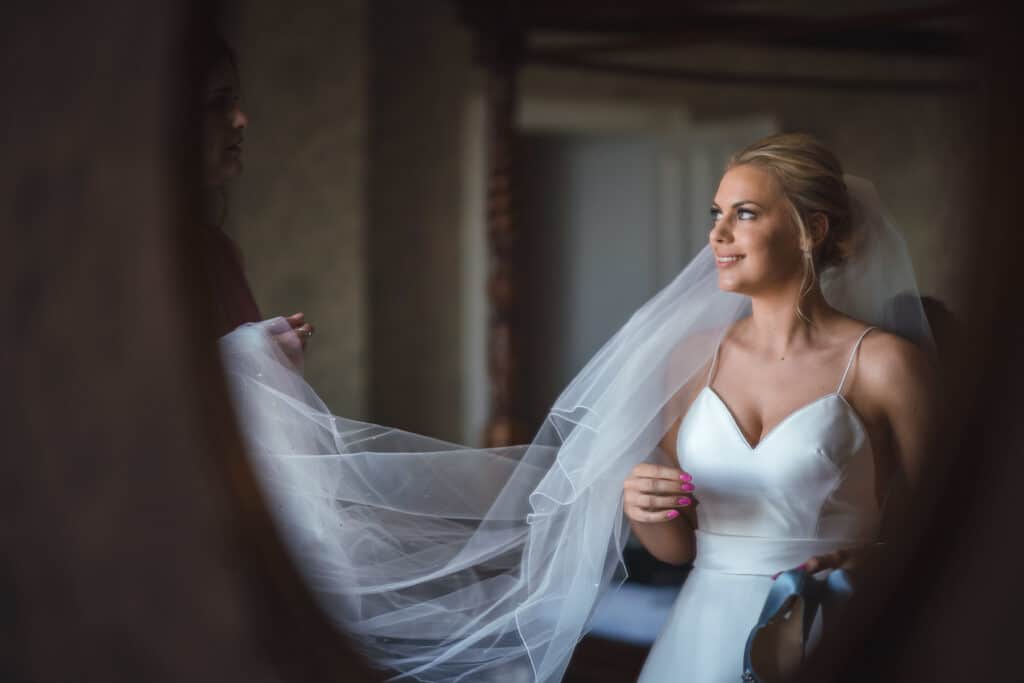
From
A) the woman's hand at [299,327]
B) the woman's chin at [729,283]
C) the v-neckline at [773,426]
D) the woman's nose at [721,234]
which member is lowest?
the v-neckline at [773,426]

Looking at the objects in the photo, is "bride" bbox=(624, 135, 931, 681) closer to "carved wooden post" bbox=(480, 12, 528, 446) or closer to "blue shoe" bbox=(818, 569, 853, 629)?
"blue shoe" bbox=(818, 569, 853, 629)

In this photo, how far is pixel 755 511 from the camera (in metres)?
1.43

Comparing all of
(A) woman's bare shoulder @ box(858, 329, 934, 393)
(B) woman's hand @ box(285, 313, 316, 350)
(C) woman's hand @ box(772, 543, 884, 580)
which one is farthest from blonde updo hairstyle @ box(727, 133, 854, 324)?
(B) woman's hand @ box(285, 313, 316, 350)

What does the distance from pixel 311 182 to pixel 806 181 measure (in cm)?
374

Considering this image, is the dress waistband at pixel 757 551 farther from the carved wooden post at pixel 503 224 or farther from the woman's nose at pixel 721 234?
the carved wooden post at pixel 503 224

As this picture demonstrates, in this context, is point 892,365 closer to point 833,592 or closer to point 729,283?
point 729,283

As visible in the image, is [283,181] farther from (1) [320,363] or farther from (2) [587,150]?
(2) [587,150]

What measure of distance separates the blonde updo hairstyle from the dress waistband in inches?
13.0

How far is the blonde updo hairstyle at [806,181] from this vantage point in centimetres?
141

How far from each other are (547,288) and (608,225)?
494mm

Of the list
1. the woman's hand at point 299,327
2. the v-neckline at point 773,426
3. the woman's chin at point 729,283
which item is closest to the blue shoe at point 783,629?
the v-neckline at point 773,426

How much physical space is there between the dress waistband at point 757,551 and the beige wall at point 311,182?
349 centimetres

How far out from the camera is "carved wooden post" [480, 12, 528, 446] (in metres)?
3.26

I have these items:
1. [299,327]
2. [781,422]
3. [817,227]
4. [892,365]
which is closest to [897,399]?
[892,365]
